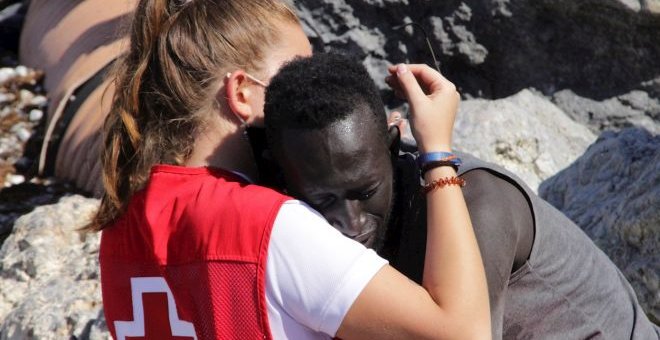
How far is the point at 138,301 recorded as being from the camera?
7.61 feet

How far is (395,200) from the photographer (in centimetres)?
229

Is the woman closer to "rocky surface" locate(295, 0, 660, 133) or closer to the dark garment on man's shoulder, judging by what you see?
the dark garment on man's shoulder

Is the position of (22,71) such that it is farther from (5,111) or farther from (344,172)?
(344,172)

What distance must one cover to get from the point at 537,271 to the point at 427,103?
0.44 metres

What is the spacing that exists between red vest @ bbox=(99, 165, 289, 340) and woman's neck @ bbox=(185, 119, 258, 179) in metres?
0.05

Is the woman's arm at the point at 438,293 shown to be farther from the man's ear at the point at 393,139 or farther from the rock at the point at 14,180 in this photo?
the rock at the point at 14,180

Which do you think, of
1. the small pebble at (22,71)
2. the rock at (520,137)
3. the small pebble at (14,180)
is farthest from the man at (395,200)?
the small pebble at (22,71)

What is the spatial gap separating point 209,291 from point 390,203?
1.44 feet

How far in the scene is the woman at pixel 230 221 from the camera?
2012 mm

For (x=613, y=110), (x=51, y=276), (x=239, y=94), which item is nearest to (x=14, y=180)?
(x=51, y=276)

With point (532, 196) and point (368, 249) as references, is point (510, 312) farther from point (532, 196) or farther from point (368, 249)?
point (368, 249)

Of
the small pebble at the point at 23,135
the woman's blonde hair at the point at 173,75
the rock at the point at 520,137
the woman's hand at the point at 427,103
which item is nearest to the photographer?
the woman's hand at the point at 427,103

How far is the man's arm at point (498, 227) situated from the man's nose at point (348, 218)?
0.23 m

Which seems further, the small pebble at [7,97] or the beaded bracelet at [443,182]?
the small pebble at [7,97]
